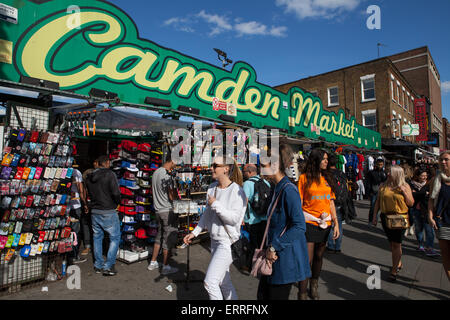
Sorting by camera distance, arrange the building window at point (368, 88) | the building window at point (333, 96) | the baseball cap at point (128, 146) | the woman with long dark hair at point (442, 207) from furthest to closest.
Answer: the building window at point (333, 96)
the building window at point (368, 88)
the baseball cap at point (128, 146)
the woman with long dark hair at point (442, 207)

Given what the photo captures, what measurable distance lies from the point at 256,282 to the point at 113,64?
205 inches

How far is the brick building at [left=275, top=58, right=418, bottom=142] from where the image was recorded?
2111 centimetres

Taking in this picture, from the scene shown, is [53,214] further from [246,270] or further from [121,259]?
[246,270]

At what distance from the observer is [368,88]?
72.9ft

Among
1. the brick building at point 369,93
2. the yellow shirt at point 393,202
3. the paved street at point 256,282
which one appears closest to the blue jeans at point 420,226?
the paved street at point 256,282

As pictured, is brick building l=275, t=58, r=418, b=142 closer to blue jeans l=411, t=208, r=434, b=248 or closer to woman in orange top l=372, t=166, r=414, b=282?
blue jeans l=411, t=208, r=434, b=248

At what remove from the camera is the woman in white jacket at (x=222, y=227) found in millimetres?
2771

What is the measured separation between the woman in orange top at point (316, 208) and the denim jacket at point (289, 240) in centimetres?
109

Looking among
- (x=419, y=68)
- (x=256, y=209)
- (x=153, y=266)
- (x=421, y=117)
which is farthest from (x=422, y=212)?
(x=419, y=68)

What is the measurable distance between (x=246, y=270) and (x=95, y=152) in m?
5.78

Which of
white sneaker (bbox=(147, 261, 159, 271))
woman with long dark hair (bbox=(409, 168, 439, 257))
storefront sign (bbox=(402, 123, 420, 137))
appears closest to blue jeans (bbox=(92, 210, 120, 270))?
white sneaker (bbox=(147, 261, 159, 271))

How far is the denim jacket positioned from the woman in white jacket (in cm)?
55

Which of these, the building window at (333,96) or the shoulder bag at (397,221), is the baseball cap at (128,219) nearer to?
the shoulder bag at (397,221)

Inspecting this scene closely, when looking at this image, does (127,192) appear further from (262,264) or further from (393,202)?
(393,202)
